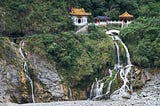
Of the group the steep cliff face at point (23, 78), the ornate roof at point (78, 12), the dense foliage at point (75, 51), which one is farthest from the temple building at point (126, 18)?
the steep cliff face at point (23, 78)

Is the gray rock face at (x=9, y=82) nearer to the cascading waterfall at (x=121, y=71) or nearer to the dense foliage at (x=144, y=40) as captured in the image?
the cascading waterfall at (x=121, y=71)

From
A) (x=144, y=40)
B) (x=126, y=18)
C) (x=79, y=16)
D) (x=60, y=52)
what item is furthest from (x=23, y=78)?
(x=126, y=18)

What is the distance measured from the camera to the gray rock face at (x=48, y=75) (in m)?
50.1

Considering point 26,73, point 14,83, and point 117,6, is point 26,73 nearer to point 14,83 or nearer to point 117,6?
point 14,83

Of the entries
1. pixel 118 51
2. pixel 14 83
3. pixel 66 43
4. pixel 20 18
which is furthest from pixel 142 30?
pixel 14 83

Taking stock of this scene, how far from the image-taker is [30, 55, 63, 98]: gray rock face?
164 ft

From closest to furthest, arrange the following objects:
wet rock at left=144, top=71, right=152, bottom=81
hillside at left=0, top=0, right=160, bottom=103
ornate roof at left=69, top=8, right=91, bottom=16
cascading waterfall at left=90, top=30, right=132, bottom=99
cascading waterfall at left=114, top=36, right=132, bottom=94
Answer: hillside at left=0, top=0, right=160, bottom=103 → cascading waterfall at left=90, top=30, right=132, bottom=99 → cascading waterfall at left=114, top=36, right=132, bottom=94 → wet rock at left=144, top=71, right=152, bottom=81 → ornate roof at left=69, top=8, right=91, bottom=16

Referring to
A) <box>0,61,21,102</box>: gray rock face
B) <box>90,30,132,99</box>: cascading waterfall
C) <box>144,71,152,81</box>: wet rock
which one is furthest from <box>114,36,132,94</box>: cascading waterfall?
<box>0,61,21,102</box>: gray rock face

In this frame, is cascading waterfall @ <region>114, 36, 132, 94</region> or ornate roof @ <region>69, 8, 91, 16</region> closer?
cascading waterfall @ <region>114, 36, 132, 94</region>

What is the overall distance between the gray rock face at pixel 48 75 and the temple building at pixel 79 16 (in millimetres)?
12691

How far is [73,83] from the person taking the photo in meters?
51.7

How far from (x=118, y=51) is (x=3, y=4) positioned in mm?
13771

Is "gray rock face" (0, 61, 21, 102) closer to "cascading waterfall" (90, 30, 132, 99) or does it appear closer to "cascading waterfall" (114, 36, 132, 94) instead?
"cascading waterfall" (90, 30, 132, 99)

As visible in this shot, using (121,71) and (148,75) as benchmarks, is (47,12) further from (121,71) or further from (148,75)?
(148,75)
